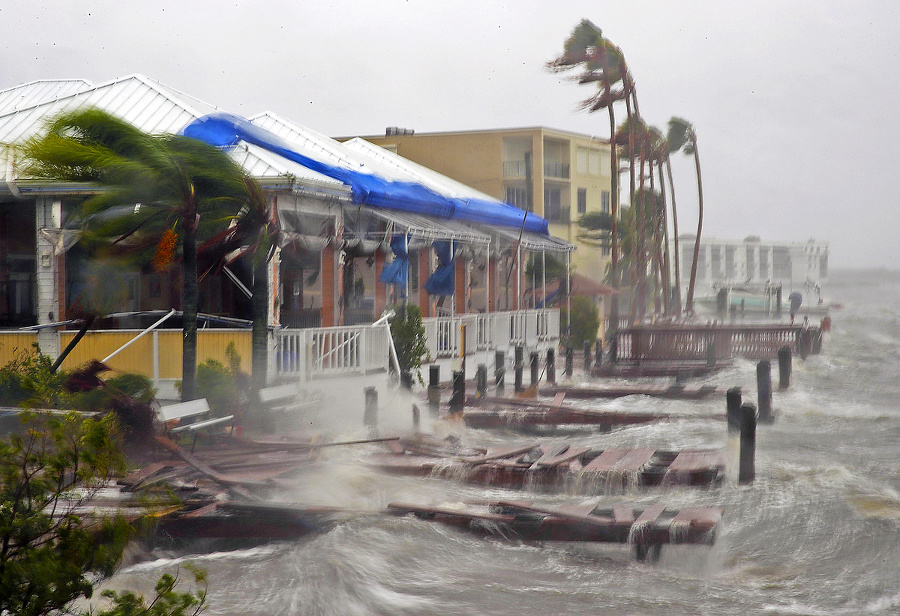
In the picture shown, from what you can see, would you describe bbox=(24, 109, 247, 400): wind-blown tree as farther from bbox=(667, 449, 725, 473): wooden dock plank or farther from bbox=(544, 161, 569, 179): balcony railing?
bbox=(544, 161, 569, 179): balcony railing

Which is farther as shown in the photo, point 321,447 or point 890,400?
point 890,400

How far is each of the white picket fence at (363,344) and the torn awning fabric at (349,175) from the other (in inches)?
95.0

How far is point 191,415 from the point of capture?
36.6 feet

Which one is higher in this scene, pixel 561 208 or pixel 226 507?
pixel 561 208

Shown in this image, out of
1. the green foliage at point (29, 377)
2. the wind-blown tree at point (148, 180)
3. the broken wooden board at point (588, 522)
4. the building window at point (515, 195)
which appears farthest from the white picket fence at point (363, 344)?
the building window at point (515, 195)

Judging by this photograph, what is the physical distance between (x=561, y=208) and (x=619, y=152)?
14.7 metres

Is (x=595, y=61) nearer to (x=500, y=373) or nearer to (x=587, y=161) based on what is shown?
(x=500, y=373)

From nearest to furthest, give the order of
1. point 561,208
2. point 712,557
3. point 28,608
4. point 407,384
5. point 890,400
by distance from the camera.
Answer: point 28,608 → point 712,557 → point 407,384 → point 890,400 → point 561,208

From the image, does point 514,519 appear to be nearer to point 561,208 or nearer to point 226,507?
point 226,507

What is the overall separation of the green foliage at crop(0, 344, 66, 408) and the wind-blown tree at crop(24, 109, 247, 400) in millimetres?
1629

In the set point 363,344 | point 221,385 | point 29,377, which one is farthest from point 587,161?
point 29,377

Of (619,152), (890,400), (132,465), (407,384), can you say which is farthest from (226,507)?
(619,152)

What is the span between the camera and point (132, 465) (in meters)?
9.73

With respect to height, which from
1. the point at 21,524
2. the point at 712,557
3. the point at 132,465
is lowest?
the point at 712,557
